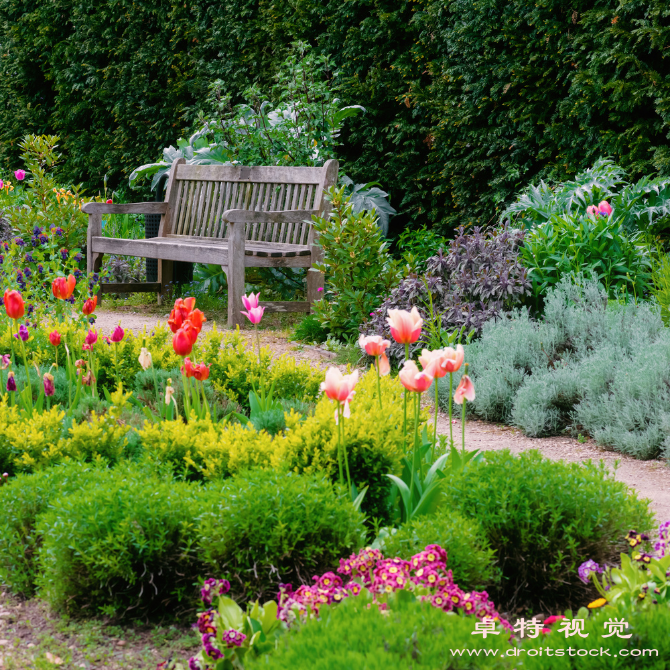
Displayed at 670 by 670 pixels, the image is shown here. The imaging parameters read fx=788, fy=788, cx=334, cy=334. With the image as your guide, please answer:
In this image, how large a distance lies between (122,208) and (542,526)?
620cm

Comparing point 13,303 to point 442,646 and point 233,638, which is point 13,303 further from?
point 442,646

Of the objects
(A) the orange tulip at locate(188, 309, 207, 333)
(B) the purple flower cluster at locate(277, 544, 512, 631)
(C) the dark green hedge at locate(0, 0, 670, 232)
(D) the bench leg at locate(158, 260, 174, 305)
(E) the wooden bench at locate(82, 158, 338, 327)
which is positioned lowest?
(B) the purple flower cluster at locate(277, 544, 512, 631)

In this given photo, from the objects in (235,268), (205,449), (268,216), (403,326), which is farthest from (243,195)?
(403,326)

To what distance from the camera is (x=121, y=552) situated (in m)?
1.93

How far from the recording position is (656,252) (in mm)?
5148

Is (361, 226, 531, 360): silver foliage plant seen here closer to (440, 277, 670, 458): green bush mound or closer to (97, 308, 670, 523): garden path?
(440, 277, 670, 458): green bush mound

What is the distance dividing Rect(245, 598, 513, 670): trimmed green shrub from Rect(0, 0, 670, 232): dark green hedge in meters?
4.65

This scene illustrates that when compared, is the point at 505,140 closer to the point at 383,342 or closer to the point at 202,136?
the point at 202,136

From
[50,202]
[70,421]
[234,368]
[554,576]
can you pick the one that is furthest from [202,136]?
[554,576]

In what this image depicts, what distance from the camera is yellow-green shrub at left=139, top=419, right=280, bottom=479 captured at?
236 centimetres

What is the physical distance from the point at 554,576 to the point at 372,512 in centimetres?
57

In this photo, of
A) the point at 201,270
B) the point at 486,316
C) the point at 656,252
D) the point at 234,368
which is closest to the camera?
the point at 234,368

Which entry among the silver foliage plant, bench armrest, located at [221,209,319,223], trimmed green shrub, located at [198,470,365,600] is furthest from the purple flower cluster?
bench armrest, located at [221,209,319,223]

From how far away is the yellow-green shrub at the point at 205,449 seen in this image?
236 centimetres
